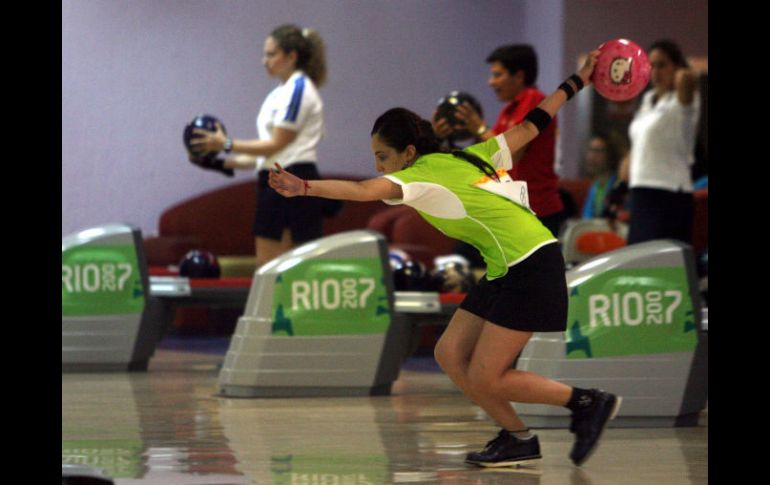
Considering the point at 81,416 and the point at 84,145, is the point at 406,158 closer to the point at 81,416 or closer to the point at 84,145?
the point at 81,416

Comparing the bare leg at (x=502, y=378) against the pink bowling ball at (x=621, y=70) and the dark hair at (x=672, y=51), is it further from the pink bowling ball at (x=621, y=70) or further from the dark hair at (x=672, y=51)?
the dark hair at (x=672, y=51)

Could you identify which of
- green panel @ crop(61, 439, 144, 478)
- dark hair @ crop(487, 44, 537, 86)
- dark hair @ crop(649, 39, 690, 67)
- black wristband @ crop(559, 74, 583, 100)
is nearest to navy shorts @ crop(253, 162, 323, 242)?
dark hair @ crop(487, 44, 537, 86)

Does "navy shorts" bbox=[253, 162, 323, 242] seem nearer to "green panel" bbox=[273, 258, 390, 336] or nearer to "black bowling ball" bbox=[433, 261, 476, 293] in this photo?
"green panel" bbox=[273, 258, 390, 336]

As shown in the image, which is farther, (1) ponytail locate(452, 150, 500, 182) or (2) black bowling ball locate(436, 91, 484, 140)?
(2) black bowling ball locate(436, 91, 484, 140)

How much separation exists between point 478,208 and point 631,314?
118 centimetres

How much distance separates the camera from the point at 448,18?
36.1 ft

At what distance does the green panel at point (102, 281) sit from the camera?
24.1ft

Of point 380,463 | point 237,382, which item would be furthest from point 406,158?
point 237,382

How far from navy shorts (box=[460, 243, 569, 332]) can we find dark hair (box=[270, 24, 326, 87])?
2.84 meters

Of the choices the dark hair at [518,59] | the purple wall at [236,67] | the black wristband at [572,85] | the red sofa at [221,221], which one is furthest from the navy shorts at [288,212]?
the purple wall at [236,67]

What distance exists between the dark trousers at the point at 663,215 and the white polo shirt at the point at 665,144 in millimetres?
41

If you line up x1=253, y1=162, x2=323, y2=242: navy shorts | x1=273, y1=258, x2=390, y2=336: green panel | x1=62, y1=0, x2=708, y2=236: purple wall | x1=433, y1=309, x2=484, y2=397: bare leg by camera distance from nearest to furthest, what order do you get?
x1=433, y1=309, x2=484, y2=397: bare leg < x1=273, y1=258, x2=390, y2=336: green panel < x1=253, y1=162, x2=323, y2=242: navy shorts < x1=62, y1=0, x2=708, y2=236: purple wall

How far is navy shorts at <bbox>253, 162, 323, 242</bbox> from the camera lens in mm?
6633
